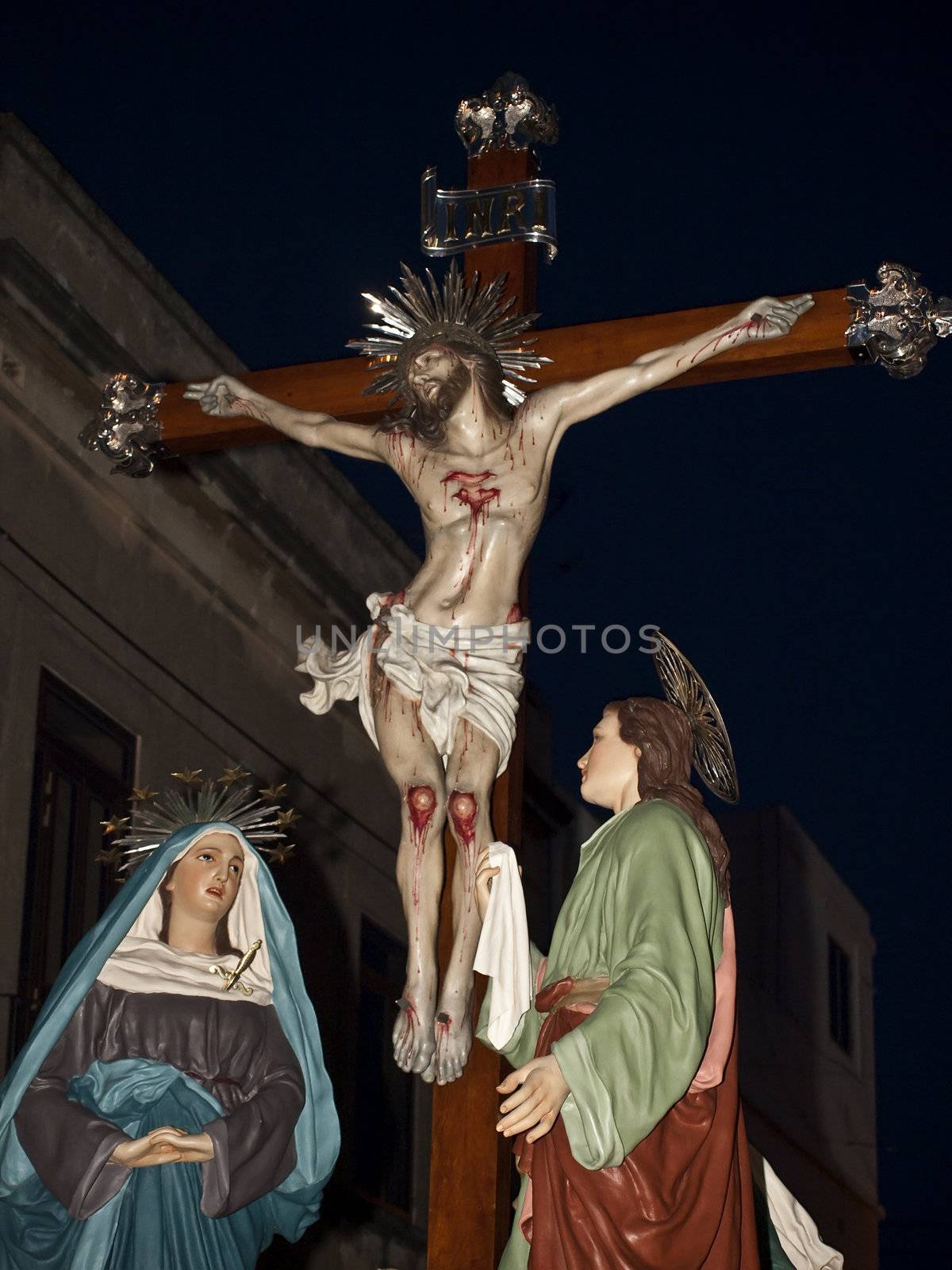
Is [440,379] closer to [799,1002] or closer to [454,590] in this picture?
[454,590]

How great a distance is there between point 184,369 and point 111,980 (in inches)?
140

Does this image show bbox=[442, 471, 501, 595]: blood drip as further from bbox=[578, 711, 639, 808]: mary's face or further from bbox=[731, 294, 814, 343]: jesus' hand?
bbox=[731, 294, 814, 343]: jesus' hand

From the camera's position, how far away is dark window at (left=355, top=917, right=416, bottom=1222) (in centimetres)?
863

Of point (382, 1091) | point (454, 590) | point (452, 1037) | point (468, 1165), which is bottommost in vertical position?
point (468, 1165)

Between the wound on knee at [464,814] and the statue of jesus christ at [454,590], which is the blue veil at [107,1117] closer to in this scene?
the statue of jesus christ at [454,590]

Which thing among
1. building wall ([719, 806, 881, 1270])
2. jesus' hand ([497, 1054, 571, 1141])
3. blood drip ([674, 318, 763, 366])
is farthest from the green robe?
building wall ([719, 806, 881, 1270])

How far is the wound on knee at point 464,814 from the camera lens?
16.9ft

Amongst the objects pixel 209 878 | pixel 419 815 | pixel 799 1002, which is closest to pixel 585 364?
pixel 419 815

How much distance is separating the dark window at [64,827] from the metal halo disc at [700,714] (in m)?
2.47

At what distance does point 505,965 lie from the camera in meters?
4.89

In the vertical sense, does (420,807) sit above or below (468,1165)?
above

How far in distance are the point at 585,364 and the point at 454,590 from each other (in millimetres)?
723

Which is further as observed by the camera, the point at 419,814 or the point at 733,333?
the point at 733,333

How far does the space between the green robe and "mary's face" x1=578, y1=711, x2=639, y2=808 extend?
0.25 feet
